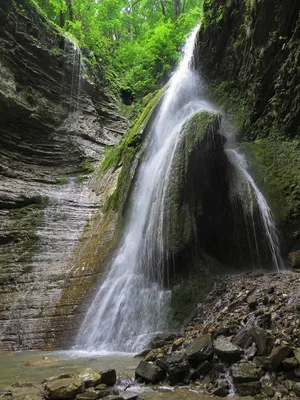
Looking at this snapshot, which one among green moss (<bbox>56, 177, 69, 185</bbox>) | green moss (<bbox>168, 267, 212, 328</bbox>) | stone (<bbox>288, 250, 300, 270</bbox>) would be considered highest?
green moss (<bbox>56, 177, 69, 185</bbox>)

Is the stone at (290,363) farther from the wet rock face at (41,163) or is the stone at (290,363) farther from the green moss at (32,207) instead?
the green moss at (32,207)

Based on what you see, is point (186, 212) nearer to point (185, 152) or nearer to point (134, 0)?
point (185, 152)

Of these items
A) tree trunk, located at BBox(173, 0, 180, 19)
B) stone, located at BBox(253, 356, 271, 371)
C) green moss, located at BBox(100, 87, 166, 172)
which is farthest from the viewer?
tree trunk, located at BBox(173, 0, 180, 19)

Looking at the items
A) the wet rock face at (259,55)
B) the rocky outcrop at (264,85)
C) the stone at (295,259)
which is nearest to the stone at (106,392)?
the stone at (295,259)

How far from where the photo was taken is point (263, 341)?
12.7 ft

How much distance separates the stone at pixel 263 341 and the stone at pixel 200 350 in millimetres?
531

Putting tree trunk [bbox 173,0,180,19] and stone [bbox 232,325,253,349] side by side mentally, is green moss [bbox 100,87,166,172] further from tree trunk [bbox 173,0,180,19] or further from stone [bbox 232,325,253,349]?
tree trunk [bbox 173,0,180,19]

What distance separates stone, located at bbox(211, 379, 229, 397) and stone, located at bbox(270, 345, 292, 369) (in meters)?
0.53

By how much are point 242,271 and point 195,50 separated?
1052cm

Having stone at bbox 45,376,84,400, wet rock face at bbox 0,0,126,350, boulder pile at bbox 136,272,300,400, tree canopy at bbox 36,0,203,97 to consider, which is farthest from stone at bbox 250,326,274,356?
tree canopy at bbox 36,0,203,97

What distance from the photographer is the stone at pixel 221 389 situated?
3473 millimetres

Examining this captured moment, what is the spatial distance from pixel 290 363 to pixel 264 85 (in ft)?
32.3

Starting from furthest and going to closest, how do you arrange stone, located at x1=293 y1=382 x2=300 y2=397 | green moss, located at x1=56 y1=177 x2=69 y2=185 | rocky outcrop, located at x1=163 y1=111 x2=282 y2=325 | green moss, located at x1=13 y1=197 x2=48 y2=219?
green moss, located at x1=56 y1=177 x2=69 y2=185
green moss, located at x1=13 y1=197 x2=48 y2=219
rocky outcrop, located at x1=163 y1=111 x2=282 y2=325
stone, located at x1=293 y1=382 x2=300 y2=397

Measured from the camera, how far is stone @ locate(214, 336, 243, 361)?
3.86 meters
